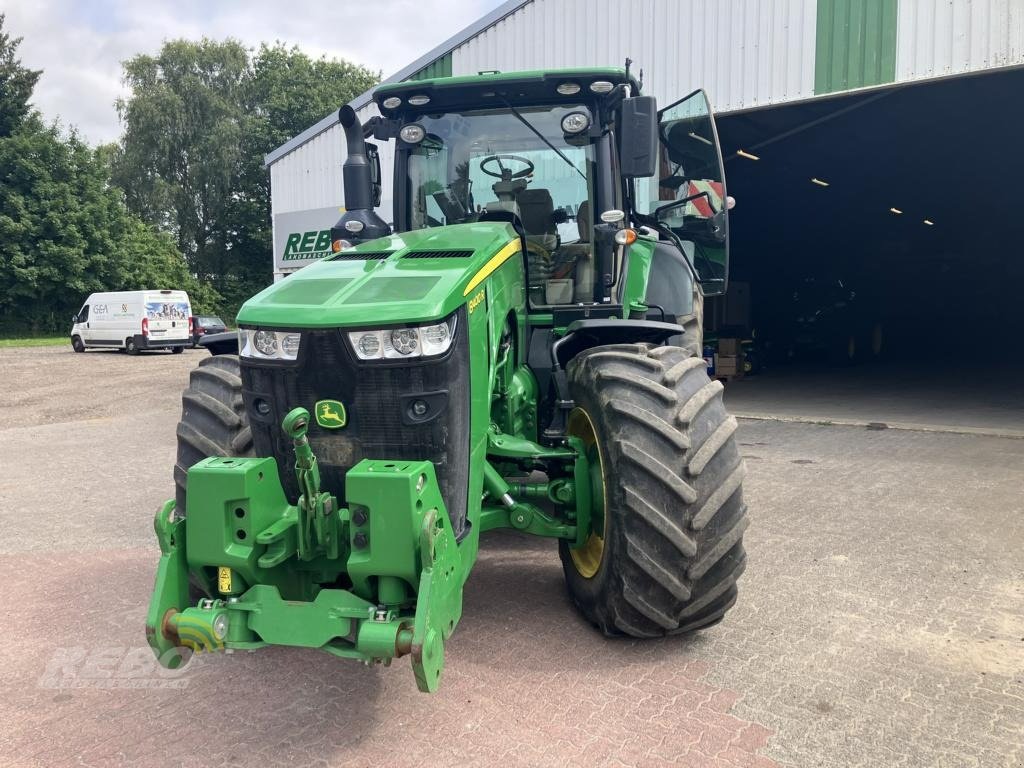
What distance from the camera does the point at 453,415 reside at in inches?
125

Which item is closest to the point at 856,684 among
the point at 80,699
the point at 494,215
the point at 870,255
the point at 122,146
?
the point at 494,215

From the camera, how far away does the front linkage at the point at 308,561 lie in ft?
8.91

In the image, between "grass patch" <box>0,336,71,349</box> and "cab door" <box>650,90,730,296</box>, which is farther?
"grass patch" <box>0,336,71,349</box>

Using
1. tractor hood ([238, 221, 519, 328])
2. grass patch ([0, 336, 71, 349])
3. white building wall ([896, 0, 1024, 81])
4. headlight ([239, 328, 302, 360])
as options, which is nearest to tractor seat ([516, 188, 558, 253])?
tractor hood ([238, 221, 519, 328])

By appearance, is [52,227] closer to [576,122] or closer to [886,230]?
[886,230]

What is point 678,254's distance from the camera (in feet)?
20.2

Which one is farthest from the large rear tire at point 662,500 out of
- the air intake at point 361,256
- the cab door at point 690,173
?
the cab door at point 690,173

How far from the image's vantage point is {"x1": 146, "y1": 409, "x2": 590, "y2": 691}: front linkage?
8.91 ft

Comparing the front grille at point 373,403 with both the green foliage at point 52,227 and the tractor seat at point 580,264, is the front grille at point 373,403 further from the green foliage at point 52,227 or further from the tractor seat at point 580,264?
the green foliage at point 52,227

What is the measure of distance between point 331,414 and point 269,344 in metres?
0.38

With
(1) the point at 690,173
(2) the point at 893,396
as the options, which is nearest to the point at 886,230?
(2) the point at 893,396

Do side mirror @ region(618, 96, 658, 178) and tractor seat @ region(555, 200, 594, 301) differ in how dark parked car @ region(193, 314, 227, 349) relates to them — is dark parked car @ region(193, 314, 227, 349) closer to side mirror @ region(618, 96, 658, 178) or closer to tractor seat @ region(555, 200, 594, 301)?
tractor seat @ region(555, 200, 594, 301)

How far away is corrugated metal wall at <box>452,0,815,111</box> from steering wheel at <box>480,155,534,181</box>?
610 cm

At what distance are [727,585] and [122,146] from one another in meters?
47.5
